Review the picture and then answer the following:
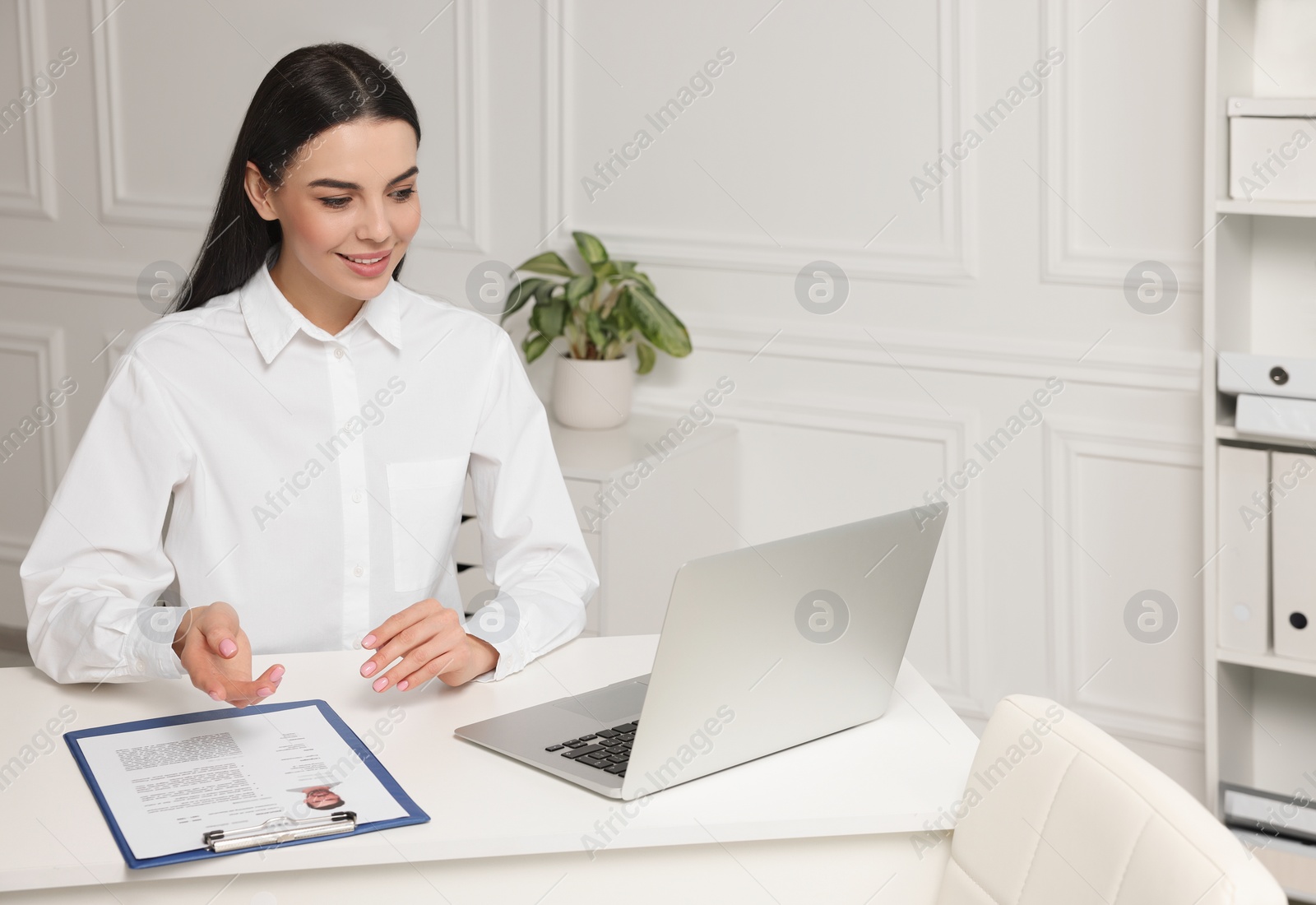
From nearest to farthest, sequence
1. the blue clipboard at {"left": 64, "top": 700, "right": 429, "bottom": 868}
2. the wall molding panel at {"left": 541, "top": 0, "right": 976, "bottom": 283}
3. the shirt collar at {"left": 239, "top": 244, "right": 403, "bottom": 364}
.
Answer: the blue clipboard at {"left": 64, "top": 700, "right": 429, "bottom": 868} → the shirt collar at {"left": 239, "top": 244, "right": 403, "bottom": 364} → the wall molding panel at {"left": 541, "top": 0, "right": 976, "bottom": 283}

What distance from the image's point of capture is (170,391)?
1.73m

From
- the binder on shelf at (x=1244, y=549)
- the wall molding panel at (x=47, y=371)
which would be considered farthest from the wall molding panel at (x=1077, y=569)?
the wall molding panel at (x=47, y=371)

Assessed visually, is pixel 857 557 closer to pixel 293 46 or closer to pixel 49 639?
pixel 49 639

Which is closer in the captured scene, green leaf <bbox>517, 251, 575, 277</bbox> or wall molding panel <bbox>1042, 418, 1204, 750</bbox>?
wall molding panel <bbox>1042, 418, 1204, 750</bbox>

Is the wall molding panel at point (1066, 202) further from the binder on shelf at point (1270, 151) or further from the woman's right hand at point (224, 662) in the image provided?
the woman's right hand at point (224, 662)

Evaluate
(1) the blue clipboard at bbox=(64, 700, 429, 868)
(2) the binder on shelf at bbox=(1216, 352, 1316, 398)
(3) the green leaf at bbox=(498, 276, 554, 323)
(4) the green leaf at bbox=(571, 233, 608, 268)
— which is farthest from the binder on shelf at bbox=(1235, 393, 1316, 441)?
(1) the blue clipboard at bbox=(64, 700, 429, 868)

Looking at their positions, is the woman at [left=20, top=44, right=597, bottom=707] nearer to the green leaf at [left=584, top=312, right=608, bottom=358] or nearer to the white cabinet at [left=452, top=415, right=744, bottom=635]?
the white cabinet at [left=452, top=415, right=744, bottom=635]

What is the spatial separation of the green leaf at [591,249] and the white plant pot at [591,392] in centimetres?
24

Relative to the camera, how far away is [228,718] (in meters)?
1.42

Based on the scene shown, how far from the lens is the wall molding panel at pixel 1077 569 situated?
2.72 meters

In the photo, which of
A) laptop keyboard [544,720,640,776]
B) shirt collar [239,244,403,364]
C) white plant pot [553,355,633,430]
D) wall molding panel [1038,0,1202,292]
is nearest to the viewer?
laptop keyboard [544,720,640,776]

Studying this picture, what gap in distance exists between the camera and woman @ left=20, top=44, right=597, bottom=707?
161cm

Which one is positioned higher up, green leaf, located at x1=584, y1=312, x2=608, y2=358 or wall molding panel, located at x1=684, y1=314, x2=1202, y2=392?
green leaf, located at x1=584, y1=312, x2=608, y2=358

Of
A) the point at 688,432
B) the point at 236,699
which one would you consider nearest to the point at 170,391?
the point at 236,699
